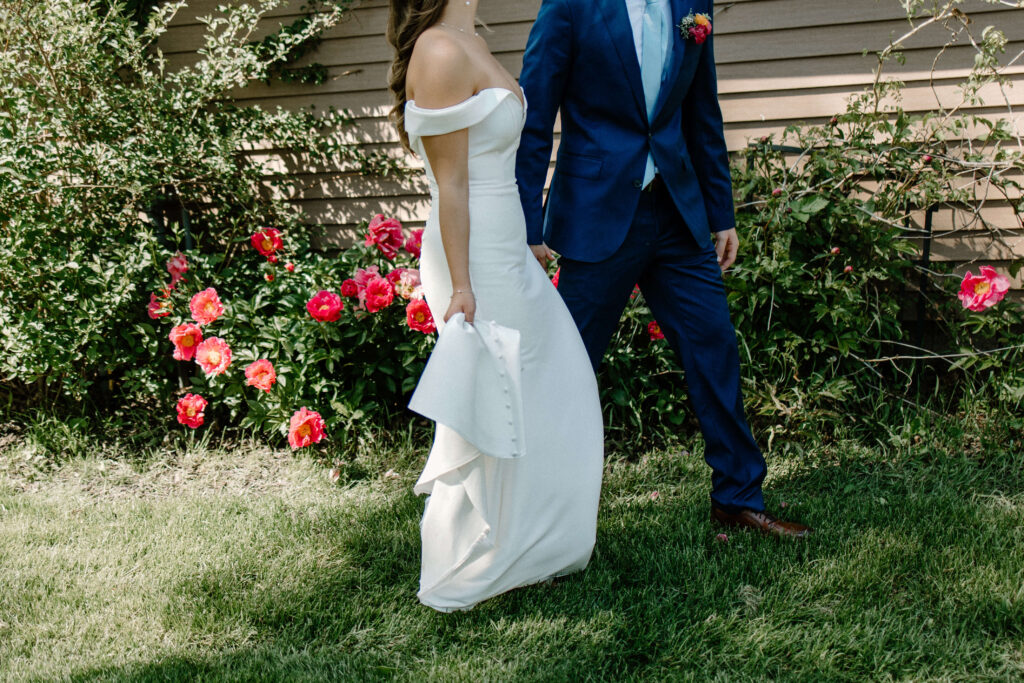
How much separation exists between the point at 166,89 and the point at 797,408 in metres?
4.11

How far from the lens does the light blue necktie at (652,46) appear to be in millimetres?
2627

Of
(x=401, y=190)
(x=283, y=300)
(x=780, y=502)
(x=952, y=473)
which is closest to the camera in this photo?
(x=780, y=502)

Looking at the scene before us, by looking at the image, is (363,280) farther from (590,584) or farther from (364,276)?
(590,584)

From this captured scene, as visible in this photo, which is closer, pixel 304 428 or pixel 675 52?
pixel 675 52

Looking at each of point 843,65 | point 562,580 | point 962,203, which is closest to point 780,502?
point 562,580

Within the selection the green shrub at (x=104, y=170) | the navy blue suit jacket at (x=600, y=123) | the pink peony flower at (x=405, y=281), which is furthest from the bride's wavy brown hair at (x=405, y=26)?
the green shrub at (x=104, y=170)

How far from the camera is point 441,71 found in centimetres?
216

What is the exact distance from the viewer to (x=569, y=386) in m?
2.52

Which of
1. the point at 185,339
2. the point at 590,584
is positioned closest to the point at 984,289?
the point at 590,584

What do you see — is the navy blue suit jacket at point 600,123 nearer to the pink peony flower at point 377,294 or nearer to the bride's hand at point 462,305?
the bride's hand at point 462,305

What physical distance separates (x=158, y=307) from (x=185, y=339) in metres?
0.31

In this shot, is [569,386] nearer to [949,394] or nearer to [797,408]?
[797,408]

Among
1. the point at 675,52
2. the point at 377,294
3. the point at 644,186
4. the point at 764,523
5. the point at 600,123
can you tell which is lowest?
the point at 764,523

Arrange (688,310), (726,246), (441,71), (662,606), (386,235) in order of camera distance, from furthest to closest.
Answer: (386,235) < (726,246) < (688,310) < (662,606) < (441,71)
